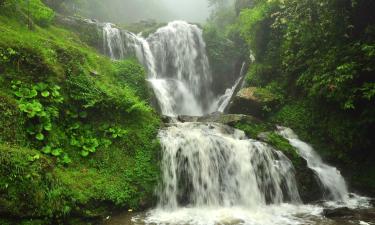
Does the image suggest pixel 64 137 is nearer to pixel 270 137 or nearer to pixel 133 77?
pixel 133 77

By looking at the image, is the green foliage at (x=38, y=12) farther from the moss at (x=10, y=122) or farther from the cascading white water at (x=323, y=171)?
the cascading white water at (x=323, y=171)

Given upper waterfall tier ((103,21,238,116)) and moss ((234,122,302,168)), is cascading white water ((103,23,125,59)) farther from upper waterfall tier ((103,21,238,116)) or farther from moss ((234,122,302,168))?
moss ((234,122,302,168))

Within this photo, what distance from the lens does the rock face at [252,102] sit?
13.4 meters

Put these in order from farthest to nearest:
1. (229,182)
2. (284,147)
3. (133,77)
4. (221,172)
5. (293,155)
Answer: (133,77) < (284,147) < (293,155) < (221,172) < (229,182)

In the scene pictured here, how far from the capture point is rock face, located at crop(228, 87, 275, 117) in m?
13.4

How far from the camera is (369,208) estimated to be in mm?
8602

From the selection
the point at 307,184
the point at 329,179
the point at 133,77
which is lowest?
the point at 307,184

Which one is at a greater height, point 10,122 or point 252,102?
point 252,102

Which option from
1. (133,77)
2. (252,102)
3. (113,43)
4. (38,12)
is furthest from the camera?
(113,43)

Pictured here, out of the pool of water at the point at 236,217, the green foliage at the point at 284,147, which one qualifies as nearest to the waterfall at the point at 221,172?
the green foliage at the point at 284,147

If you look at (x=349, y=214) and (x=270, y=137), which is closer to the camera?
(x=349, y=214)

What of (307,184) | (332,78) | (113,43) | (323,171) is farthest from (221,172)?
(113,43)

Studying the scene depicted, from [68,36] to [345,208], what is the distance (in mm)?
13103

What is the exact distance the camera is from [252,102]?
1349 centimetres
